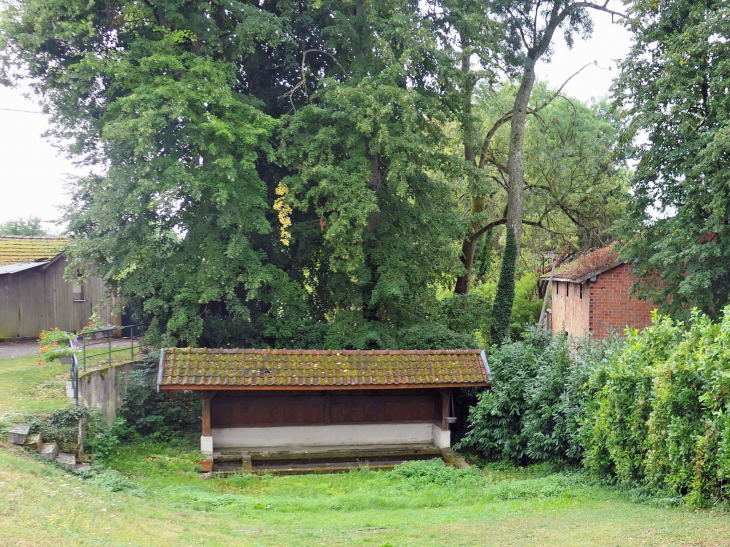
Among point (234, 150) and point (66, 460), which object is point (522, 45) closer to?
point (234, 150)

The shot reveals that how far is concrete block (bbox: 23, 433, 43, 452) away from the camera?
1099 cm

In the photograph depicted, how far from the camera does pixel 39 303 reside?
2267 centimetres

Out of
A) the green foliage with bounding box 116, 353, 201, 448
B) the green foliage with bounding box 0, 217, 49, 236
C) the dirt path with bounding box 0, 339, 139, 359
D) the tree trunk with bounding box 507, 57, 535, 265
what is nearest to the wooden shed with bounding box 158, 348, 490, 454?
the green foliage with bounding box 116, 353, 201, 448

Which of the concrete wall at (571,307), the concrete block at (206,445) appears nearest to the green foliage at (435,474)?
the concrete block at (206,445)

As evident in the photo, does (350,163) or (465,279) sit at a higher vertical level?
(350,163)

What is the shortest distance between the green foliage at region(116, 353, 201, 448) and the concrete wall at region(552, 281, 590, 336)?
12.7m

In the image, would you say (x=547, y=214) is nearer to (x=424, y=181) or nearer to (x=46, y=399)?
(x=424, y=181)

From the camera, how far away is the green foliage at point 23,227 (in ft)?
140

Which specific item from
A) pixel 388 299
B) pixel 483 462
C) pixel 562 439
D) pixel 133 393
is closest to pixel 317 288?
pixel 388 299

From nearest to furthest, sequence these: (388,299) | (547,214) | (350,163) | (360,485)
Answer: (360,485) < (350,163) < (388,299) < (547,214)

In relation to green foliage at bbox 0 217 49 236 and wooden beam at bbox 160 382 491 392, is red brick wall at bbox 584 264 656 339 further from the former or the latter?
green foliage at bbox 0 217 49 236

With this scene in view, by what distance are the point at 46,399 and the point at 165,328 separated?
581 centimetres

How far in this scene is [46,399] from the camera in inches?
541

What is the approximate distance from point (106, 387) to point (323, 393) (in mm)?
6074
